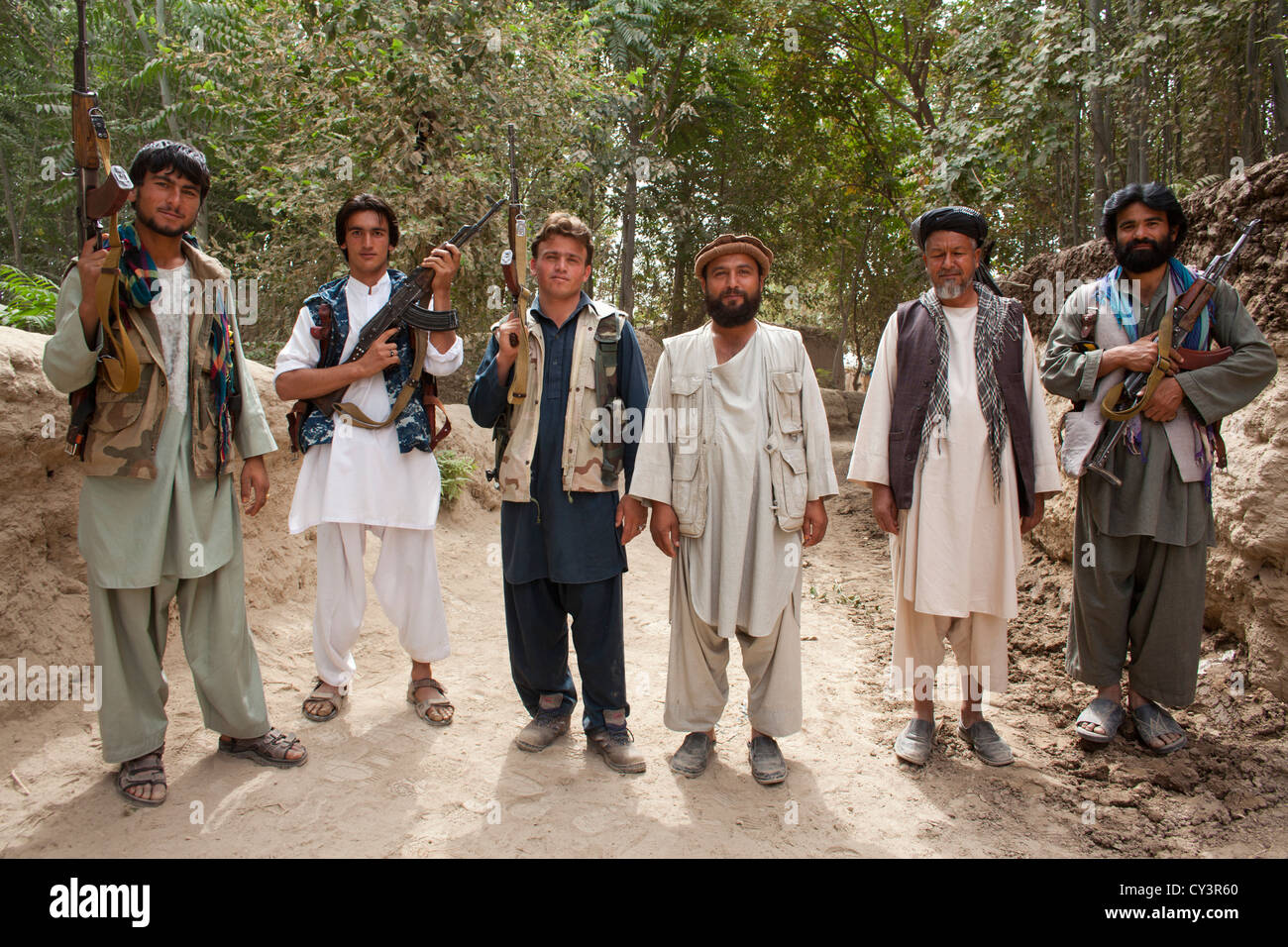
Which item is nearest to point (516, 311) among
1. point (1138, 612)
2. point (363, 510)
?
point (363, 510)

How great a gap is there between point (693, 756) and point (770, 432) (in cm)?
134

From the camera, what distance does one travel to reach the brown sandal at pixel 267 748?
328cm

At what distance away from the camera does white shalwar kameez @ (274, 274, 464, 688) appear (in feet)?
11.7

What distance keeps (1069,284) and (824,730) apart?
12.4 ft

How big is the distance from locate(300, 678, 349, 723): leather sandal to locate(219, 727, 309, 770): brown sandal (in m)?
0.33

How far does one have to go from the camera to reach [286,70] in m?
7.03

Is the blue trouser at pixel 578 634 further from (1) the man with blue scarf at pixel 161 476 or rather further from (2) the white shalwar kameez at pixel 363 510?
(1) the man with blue scarf at pixel 161 476

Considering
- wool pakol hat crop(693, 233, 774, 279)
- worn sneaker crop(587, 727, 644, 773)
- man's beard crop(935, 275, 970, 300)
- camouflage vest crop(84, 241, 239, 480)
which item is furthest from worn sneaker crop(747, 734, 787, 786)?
camouflage vest crop(84, 241, 239, 480)

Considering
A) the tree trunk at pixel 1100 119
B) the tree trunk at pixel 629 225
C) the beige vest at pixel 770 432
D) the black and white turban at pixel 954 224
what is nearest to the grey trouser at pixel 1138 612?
the black and white turban at pixel 954 224

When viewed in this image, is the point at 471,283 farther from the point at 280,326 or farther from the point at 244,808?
the point at 244,808

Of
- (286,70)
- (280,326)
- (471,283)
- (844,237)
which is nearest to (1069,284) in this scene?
(471,283)

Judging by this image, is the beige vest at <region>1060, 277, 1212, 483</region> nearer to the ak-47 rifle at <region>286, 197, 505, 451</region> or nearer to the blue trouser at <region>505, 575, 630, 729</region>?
the blue trouser at <region>505, 575, 630, 729</region>

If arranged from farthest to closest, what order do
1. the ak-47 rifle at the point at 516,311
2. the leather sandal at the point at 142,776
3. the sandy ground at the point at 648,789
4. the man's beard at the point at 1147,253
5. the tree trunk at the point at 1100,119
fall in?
the tree trunk at the point at 1100,119 → the man's beard at the point at 1147,253 → the ak-47 rifle at the point at 516,311 → the leather sandal at the point at 142,776 → the sandy ground at the point at 648,789

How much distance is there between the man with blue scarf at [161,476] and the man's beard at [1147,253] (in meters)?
3.68
